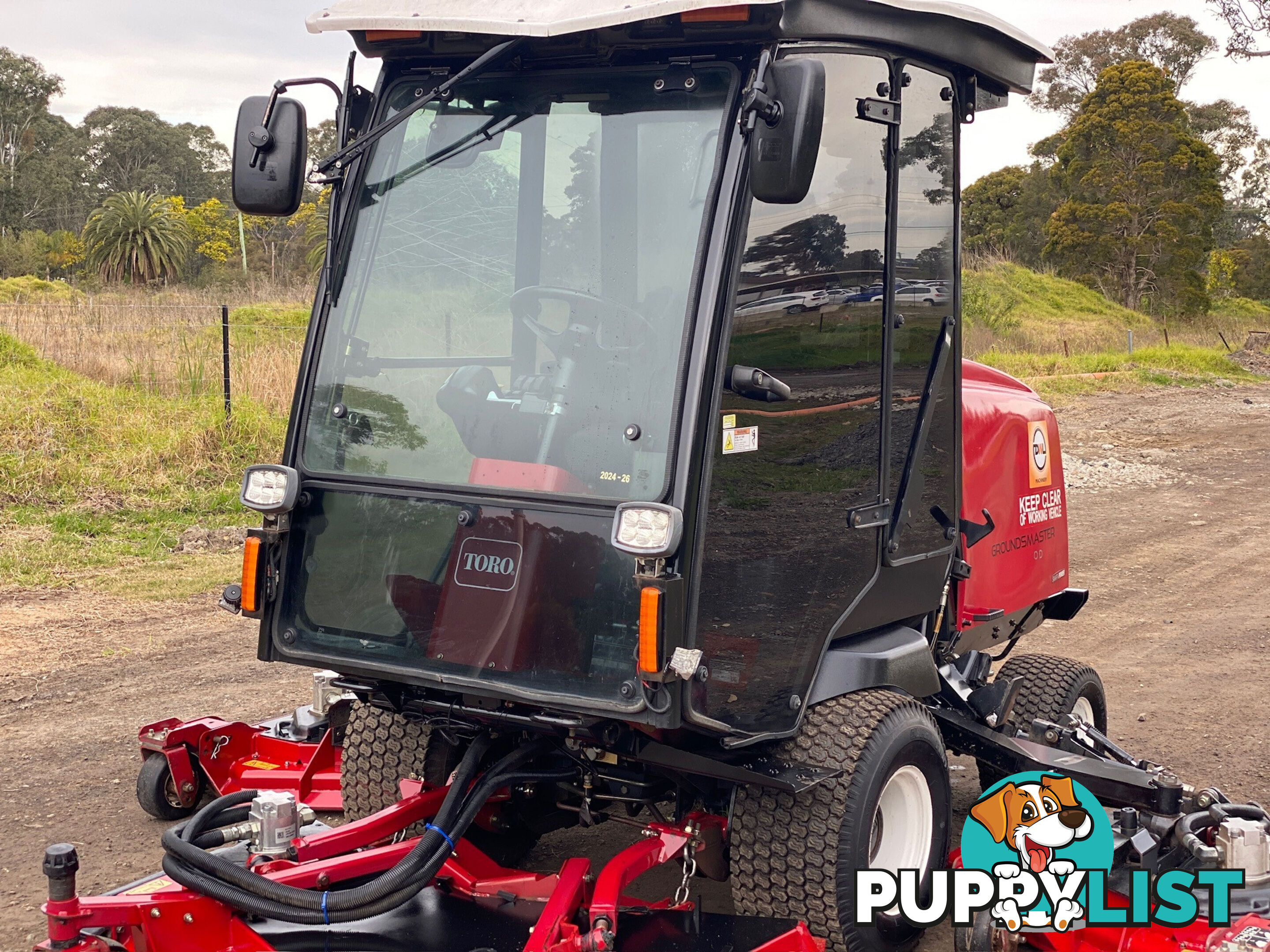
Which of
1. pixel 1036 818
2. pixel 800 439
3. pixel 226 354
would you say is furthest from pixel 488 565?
pixel 226 354

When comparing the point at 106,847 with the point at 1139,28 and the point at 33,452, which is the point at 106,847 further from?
the point at 1139,28

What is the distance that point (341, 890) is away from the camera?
3.09m

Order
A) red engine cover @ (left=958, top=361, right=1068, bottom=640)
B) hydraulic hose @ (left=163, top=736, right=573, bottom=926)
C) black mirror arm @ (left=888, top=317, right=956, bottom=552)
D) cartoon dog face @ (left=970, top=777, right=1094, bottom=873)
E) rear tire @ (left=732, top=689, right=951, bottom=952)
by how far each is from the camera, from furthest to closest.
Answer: red engine cover @ (left=958, top=361, right=1068, bottom=640) < black mirror arm @ (left=888, top=317, right=956, bottom=552) < cartoon dog face @ (left=970, top=777, right=1094, bottom=873) < rear tire @ (left=732, top=689, right=951, bottom=952) < hydraulic hose @ (left=163, top=736, right=573, bottom=926)

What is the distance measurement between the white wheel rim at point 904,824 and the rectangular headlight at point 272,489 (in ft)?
5.91

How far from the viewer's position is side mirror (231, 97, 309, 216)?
3248 millimetres

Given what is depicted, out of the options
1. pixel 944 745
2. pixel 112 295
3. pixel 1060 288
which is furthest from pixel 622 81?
pixel 1060 288

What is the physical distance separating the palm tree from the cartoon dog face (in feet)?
99.5

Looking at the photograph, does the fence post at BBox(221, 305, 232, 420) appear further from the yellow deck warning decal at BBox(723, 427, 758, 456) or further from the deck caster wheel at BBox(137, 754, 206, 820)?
the yellow deck warning decal at BBox(723, 427, 758, 456)

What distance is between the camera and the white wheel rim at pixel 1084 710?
481 cm

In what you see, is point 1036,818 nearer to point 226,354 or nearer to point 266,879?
point 266,879

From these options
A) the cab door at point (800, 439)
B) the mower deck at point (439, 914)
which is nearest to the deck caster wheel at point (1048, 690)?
the cab door at point (800, 439)

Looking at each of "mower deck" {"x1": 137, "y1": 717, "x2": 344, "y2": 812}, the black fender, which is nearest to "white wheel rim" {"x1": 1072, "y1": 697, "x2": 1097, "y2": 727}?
the black fender

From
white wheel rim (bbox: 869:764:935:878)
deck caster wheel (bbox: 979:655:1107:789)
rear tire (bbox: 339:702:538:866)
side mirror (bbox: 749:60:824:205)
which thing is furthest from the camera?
deck caster wheel (bbox: 979:655:1107:789)

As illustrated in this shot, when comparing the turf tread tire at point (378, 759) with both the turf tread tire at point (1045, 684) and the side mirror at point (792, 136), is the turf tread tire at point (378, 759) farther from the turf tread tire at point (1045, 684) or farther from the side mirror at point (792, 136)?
the turf tread tire at point (1045, 684)
